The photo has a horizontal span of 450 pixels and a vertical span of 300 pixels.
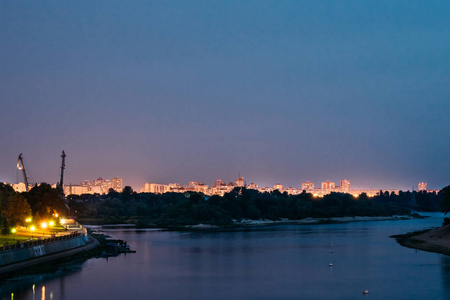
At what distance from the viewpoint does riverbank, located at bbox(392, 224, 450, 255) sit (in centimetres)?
7600

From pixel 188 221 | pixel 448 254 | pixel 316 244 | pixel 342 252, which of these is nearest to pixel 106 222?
pixel 188 221

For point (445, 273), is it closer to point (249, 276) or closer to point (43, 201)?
point (249, 276)

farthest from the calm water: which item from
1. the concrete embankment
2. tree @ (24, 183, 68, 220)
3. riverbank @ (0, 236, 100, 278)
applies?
tree @ (24, 183, 68, 220)

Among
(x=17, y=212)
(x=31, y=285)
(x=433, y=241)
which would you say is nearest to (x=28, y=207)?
(x=17, y=212)

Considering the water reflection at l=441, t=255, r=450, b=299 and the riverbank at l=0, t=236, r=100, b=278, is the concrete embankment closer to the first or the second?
the riverbank at l=0, t=236, r=100, b=278

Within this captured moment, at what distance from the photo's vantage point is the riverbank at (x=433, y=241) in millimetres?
76000

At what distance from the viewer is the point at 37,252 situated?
175ft

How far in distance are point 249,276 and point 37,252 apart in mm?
21795

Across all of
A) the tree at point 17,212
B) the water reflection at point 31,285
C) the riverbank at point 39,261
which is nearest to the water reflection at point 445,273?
the water reflection at point 31,285

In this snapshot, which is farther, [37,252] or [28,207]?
[28,207]

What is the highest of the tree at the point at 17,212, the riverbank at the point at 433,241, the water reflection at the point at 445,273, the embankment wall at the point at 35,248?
the tree at the point at 17,212

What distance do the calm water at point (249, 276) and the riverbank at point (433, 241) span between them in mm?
2954

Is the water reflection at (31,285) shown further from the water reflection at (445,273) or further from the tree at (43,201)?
the water reflection at (445,273)

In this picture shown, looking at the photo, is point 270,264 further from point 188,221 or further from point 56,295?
point 188,221
